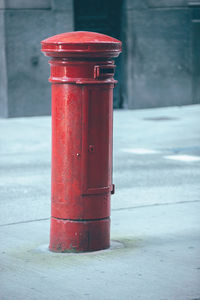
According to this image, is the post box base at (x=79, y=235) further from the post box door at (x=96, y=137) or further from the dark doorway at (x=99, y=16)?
the dark doorway at (x=99, y=16)

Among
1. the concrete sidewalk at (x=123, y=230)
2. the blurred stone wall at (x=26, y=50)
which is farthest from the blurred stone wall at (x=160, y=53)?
the concrete sidewalk at (x=123, y=230)

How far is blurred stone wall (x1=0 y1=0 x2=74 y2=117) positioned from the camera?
1666 cm

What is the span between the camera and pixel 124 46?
60.2 feet

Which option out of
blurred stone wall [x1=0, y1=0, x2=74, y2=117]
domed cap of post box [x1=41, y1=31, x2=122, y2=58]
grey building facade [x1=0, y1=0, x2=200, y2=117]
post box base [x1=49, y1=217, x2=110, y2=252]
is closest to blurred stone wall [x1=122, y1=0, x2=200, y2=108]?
grey building facade [x1=0, y1=0, x2=200, y2=117]

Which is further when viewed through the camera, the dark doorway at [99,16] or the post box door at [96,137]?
the dark doorway at [99,16]

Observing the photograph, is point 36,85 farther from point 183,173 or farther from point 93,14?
point 183,173

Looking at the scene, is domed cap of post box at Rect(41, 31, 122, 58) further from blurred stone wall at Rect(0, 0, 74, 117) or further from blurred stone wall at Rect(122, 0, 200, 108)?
blurred stone wall at Rect(122, 0, 200, 108)

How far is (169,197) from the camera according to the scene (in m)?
8.59

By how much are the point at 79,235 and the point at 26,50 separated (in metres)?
11.2

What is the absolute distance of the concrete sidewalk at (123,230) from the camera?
5.32m

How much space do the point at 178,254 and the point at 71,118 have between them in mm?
1293

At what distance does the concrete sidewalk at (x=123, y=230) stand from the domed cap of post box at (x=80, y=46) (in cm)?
149

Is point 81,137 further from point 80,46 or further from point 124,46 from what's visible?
point 124,46

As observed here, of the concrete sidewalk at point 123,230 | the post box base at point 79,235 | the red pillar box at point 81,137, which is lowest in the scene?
the concrete sidewalk at point 123,230
